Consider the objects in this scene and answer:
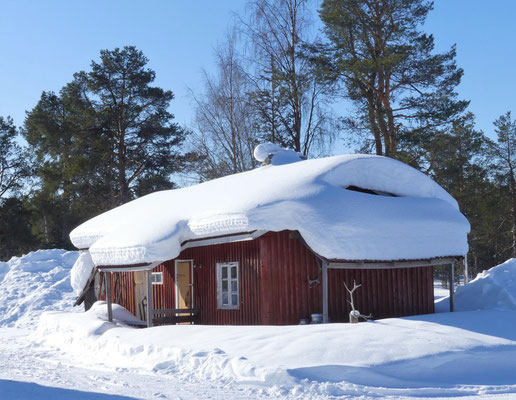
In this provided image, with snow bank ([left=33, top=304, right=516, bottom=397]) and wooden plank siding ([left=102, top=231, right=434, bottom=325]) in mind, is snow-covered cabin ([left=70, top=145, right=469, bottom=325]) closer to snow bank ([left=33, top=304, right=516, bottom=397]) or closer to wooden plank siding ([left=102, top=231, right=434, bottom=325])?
wooden plank siding ([left=102, top=231, right=434, bottom=325])

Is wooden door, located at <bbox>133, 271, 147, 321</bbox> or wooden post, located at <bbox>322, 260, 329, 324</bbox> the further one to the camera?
wooden door, located at <bbox>133, 271, 147, 321</bbox>

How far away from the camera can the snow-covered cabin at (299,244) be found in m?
13.8

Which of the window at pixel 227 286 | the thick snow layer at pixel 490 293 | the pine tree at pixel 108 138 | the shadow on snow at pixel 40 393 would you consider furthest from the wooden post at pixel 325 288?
the pine tree at pixel 108 138

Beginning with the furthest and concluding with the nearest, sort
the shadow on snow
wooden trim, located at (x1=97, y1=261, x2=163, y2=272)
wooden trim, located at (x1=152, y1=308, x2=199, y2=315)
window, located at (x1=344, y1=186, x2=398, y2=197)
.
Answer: wooden trim, located at (x1=152, y1=308, x2=199, y2=315)
window, located at (x1=344, y1=186, x2=398, y2=197)
wooden trim, located at (x1=97, y1=261, x2=163, y2=272)
the shadow on snow

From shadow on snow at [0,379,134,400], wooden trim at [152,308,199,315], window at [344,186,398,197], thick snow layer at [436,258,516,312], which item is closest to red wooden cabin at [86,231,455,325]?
wooden trim at [152,308,199,315]

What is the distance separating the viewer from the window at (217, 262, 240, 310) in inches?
611

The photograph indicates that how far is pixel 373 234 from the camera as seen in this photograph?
1417 centimetres

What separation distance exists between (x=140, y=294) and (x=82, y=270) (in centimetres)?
290

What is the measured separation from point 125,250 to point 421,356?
26.6ft

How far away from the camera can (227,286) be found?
1583cm

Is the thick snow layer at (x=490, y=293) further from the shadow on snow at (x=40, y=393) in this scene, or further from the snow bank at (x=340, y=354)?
the shadow on snow at (x=40, y=393)

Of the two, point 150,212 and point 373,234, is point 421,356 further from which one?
point 150,212

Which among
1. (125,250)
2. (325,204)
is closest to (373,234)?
(325,204)

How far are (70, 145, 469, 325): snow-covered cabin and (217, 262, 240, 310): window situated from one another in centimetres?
3
